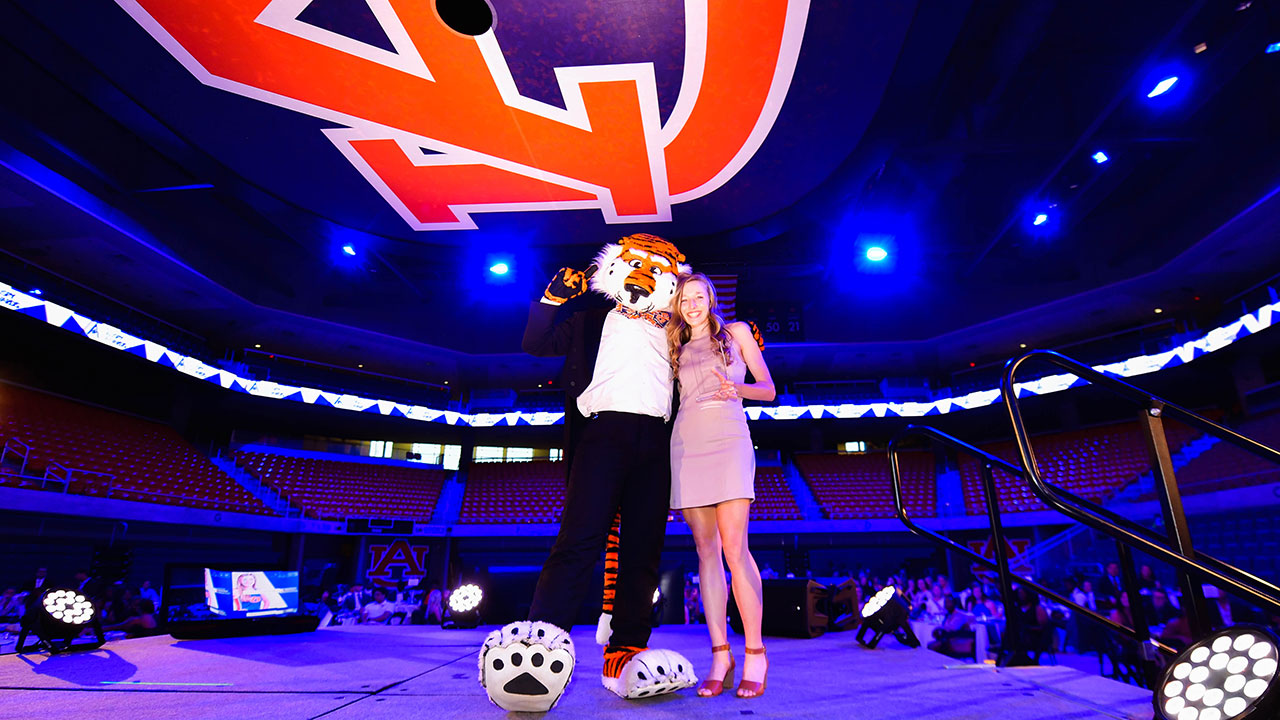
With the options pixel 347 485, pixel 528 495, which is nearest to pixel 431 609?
pixel 528 495

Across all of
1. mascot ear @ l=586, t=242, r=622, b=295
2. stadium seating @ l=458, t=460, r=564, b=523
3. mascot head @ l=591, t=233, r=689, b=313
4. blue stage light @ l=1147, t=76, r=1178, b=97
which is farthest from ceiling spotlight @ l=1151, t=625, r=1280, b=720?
stadium seating @ l=458, t=460, r=564, b=523

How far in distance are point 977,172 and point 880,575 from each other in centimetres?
1205

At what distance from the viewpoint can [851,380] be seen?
20.1 m

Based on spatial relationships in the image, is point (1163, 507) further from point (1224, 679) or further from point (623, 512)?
point (623, 512)

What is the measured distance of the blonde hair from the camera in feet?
7.82

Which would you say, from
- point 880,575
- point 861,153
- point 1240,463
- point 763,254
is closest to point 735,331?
point 861,153

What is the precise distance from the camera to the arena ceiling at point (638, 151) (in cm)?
561

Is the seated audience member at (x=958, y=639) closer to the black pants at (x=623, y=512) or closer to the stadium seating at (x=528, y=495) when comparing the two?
the black pants at (x=623, y=512)

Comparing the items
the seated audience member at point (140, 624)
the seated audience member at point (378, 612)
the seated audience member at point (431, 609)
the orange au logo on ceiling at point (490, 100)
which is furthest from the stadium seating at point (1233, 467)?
the seated audience member at point (140, 624)

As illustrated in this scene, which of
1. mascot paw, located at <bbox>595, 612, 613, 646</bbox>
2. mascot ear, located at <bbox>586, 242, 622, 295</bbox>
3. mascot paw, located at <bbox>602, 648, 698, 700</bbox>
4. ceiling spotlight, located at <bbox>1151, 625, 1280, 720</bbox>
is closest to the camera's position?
ceiling spotlight, located at <bbox>1151, 625, 1280, 720</bbox>

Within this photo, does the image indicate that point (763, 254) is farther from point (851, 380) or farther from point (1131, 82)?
point (851, 380)

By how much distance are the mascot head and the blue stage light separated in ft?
31.2

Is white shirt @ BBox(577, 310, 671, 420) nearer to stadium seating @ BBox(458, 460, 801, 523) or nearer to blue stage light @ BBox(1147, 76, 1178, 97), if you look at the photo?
blue stage light @ BBox(1147, 76, 1178, 97)

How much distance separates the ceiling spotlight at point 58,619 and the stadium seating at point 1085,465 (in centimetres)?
1630
